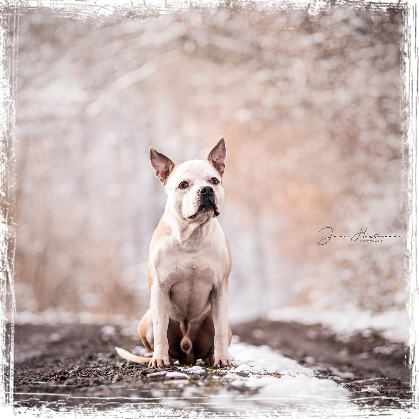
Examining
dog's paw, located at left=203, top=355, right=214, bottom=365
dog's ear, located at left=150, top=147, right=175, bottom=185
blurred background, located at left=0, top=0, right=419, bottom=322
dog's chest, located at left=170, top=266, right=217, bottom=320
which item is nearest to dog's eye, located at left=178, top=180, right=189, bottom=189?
dog's ear, located at left=150, top=147, right=175, bottom=185

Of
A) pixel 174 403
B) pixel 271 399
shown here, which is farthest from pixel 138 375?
pixel 271 399

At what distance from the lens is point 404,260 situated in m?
9.35

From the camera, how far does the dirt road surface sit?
179 centimetres

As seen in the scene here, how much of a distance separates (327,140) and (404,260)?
7214mm

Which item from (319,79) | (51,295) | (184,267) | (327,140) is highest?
(319,79)

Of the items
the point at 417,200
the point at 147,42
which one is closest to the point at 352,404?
the point at 417,200

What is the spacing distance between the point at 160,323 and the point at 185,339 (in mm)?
413

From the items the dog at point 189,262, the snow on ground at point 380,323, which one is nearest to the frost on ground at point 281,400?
the dog at point 189,262

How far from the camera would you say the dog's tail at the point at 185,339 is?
3.36 m

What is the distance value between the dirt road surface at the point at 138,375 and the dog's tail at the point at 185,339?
417 mm

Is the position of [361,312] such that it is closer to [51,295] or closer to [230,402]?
[230,402]

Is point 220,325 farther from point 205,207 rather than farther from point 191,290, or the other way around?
point 205,207

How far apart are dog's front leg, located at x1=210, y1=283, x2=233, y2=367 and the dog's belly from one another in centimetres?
9

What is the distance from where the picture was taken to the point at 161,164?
3436 mm
